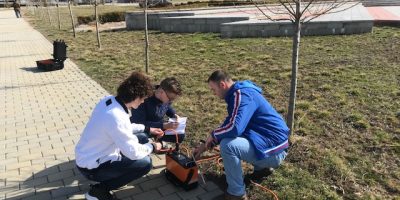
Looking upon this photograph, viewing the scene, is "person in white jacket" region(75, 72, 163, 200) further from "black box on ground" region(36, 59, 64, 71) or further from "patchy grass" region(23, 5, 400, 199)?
"black box on ground" region(36, 59, 64, 71)

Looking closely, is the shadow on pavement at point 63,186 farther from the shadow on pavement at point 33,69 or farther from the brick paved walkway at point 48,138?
the shadow on pavement at point 33,69

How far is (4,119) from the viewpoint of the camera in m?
6.58

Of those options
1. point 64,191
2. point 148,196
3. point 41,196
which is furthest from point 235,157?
point 41,196

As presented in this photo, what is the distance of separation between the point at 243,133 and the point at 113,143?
1228mm

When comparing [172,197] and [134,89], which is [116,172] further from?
[134,89]

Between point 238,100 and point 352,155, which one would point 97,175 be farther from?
point 352,155

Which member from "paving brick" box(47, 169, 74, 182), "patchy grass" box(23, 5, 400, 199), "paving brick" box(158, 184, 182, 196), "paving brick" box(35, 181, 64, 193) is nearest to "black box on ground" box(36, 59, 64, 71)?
"patchy grass" box(23, 5, 400, 199)

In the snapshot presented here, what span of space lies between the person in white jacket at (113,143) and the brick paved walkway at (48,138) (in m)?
0.43

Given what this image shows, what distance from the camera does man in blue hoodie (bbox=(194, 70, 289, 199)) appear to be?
3503mm

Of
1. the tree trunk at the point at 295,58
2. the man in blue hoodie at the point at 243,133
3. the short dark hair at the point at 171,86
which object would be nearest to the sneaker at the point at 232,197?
the man in blue hoodie at the point at 243,133

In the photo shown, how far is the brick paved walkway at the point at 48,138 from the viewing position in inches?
160

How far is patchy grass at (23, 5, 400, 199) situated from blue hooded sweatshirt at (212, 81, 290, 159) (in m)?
0.54

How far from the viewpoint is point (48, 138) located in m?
5.62

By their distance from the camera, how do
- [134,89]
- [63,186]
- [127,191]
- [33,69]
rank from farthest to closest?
[33,69] < [63,186] < [127,191] < [134,89]
